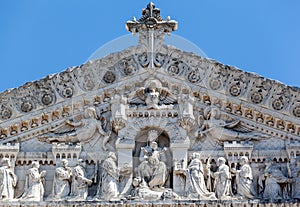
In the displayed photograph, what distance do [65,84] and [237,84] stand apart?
137 inches

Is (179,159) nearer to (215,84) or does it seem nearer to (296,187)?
(215,84)

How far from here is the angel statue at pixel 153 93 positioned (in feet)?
66.9

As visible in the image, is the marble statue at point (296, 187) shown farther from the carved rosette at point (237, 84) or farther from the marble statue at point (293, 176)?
the carved rosette at point (237, 84)

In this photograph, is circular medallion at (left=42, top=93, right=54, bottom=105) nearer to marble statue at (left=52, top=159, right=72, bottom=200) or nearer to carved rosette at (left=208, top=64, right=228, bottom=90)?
marble statue at (left=52, top=159, right=72, bottom=200)

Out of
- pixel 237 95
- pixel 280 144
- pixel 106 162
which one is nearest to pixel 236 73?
pixel 237 95


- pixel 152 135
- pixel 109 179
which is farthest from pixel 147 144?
pixel 109 179

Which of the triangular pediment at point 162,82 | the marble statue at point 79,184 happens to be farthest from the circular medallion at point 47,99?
the marble statue at point 79,184

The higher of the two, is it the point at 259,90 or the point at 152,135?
the point at 259,90

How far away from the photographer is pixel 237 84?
2034 cm

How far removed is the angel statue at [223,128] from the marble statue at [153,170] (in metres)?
1.06

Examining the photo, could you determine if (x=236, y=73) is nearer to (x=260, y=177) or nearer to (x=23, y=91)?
(x=260, y=177)

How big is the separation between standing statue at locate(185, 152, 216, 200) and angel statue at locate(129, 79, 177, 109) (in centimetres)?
154

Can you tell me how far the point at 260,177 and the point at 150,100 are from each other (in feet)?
8.95

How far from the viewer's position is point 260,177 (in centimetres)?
1950
